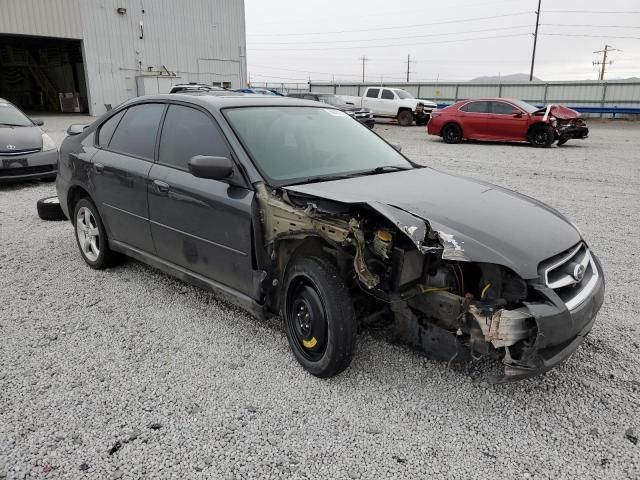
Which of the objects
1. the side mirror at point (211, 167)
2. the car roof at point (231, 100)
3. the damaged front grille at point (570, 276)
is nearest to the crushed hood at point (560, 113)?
the car roof at point (231, 100)

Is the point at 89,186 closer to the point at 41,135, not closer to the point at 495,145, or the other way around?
the point at 41,135

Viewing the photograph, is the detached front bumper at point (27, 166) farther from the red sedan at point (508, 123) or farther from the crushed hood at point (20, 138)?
the red sedan at point (508, 123)

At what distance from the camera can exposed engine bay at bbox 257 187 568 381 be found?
242 centimetres

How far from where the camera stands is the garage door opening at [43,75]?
3008 cm

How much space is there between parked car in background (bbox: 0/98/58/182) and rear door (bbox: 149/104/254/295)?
19.4 ft

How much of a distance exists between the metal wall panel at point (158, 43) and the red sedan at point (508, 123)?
63.4 feet

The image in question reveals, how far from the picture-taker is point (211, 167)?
3.08m

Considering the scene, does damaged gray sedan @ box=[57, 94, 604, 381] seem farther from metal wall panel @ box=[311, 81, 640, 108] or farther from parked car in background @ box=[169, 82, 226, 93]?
metal wall panel @ box=[311, 81, 640, 108]

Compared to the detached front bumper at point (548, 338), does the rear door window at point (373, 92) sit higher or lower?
higher

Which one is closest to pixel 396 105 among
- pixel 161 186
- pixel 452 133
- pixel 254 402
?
pixel 452 133

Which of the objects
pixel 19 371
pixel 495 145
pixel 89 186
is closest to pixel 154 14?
pixel 495 145

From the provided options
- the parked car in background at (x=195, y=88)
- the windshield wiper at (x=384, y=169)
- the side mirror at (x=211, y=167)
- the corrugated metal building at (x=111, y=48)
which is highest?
the corrugated metal building at (x=111, y=48)

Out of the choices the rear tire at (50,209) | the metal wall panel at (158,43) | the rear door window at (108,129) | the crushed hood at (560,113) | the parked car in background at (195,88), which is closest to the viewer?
the rear door window at (108,129)

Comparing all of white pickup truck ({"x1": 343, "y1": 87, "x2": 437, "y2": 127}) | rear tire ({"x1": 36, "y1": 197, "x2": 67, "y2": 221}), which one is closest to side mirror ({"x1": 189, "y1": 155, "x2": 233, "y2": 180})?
rear tire ({"x1": 36, "y1": 197, "x2": 67, "y2": 221})
